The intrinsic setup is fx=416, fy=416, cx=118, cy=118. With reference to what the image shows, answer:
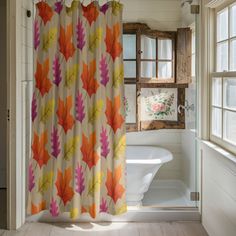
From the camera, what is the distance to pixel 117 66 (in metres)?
3.59

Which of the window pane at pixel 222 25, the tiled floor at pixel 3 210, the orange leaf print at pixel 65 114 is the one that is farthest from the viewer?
the tiled floor at pixel 3 210

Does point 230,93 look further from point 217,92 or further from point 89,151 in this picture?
point 89,151

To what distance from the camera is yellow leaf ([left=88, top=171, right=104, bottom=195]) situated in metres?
3.66

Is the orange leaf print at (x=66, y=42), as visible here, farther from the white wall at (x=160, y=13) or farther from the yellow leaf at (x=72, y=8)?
the white wall at (x=160, y=13)

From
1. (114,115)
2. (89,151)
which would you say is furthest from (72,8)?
(89,151)

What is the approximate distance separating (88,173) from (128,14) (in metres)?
1.68

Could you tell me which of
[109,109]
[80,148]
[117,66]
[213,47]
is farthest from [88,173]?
[213,47]

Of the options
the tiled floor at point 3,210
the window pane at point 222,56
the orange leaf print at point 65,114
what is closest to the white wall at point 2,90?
the tiled floor at point 3,210

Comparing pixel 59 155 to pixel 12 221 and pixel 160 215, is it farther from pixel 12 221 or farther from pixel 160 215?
pixel 160 215

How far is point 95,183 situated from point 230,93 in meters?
1.40

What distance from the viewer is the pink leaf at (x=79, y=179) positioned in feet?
12.0

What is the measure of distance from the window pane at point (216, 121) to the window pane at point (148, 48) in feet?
3.68

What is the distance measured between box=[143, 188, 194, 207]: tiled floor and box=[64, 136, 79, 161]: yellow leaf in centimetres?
92

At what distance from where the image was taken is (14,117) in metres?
3.57
